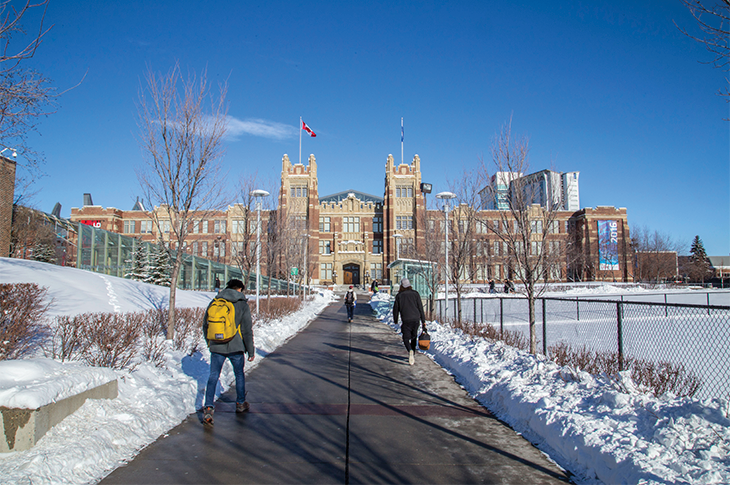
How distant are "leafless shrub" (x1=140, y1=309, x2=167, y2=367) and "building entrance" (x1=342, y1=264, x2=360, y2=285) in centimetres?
5447

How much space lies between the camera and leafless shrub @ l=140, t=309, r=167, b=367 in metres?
7.59

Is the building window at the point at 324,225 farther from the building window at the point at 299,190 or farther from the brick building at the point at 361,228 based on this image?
the building window at the point at 299,190

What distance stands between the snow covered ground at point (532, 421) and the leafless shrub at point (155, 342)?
25 cm

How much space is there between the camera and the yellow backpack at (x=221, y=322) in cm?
582

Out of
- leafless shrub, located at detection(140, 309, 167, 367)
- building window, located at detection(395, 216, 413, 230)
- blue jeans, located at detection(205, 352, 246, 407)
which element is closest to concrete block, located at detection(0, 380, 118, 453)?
blue jeans, located at detection(205, 352, 246, 407)

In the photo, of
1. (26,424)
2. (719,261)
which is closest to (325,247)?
(26,424)

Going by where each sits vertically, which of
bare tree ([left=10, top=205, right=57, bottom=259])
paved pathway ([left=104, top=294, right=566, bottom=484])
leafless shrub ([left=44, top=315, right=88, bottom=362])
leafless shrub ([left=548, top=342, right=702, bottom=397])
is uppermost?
bare tree ([left=10, top=205, right=57, bottom=259])

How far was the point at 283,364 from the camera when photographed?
32.0 ft

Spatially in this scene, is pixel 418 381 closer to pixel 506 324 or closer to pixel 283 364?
pixel 283 364

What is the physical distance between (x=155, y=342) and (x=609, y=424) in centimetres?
699

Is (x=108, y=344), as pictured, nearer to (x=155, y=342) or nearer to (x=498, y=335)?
(x=155, y=342)

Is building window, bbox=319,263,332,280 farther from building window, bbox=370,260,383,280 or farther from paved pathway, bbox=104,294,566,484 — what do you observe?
paved pathway, bbox=104,294,566,484

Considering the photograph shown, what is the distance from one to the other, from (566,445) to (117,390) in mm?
5277

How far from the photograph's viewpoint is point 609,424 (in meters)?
4.86
